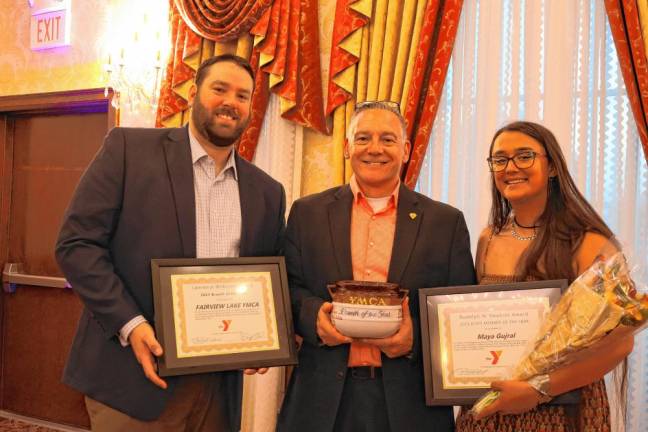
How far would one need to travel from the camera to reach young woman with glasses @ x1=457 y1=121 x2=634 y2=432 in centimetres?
181

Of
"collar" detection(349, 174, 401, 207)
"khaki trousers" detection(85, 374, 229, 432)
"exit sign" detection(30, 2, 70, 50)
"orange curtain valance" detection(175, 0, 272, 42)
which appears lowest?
"khaki trousers" detection(85, 374, 229, 432)

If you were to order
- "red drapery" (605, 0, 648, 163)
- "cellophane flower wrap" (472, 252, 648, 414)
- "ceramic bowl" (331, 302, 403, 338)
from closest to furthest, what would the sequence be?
1. "cellophane flower wrap" (472, 252, 648, 414)
2. "ceramic bowl" (331, 302, 403, 338)
3. "red drapery" (605, 0, 648, 163)

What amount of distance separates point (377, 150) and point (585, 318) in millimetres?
839

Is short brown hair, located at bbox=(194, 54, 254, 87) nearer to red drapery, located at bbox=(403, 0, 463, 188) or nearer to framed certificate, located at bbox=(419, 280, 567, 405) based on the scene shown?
framed certificate, located at bbox=(419, 280, 567, 405)

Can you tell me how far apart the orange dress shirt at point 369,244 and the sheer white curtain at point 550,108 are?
1.14 metres

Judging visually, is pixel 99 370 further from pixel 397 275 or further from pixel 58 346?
pixel 58 346

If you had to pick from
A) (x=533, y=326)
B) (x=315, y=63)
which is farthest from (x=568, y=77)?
(x=533, y=326)

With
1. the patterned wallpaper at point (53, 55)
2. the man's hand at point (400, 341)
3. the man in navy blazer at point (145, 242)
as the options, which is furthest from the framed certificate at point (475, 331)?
the patterned wallpaper at point (53, 55)

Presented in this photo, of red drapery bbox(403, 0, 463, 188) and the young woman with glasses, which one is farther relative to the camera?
red drapery bbox(403, 0, 463, 188)

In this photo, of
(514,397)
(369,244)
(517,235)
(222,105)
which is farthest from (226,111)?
(514,397)

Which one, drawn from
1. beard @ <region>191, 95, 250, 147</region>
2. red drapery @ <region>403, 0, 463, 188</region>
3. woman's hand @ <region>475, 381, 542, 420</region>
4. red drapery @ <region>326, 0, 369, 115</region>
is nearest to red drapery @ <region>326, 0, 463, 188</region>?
red drapery @ <region>403, 0, 463, 188</region>

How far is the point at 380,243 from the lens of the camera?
85.2 inches

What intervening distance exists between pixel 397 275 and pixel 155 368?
30.3 inches

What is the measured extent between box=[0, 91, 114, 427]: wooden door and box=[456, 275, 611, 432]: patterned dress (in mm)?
3494
